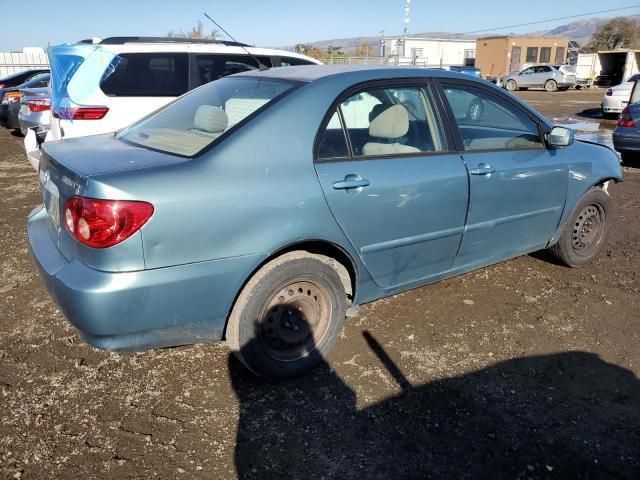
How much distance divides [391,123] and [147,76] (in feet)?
12.1

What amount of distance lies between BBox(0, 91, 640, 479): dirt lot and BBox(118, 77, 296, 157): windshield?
128cm

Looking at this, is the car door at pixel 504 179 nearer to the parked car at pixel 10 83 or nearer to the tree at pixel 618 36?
the parked car at pixel 10 83

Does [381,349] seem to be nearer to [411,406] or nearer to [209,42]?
[411,406]

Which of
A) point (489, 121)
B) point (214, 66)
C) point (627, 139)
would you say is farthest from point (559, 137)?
point (627, 139)

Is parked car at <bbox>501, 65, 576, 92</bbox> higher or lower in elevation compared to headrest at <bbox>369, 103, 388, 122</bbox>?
higher

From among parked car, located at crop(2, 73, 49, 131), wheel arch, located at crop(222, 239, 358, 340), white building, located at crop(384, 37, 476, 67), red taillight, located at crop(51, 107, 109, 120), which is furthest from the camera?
white building, located at crop(384, 37, 476, 67)

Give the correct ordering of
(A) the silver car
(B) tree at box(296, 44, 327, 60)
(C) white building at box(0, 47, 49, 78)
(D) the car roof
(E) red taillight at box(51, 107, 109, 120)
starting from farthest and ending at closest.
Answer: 1. (B) tree at box(296, 44, 327, 60)
2. (C) white building at box(0, 47, 49, 78)
3. (A) the silver car
4. (E) red taillight at box(51, 107, 109, 120)
5. (D) the car roof

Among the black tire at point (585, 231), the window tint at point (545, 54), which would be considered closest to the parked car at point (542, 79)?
the window tint at point (545, 54)

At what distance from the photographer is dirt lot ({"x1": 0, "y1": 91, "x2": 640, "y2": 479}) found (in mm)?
2379

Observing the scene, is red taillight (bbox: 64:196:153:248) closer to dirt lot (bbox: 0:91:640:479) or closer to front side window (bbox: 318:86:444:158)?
dirt lot (bbox: 0:91:640:479)

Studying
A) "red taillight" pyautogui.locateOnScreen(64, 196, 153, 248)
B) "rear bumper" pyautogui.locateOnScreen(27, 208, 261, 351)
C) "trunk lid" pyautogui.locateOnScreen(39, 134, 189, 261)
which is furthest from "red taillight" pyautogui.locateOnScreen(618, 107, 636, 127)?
"red taillight" pyautogui.locateOnScreen(64, 196, 153, 248)

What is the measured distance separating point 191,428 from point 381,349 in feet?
4.14

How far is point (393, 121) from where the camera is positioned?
3.30 meters

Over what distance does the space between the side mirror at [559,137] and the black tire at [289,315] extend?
6.46 feet
